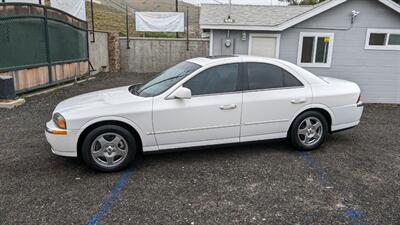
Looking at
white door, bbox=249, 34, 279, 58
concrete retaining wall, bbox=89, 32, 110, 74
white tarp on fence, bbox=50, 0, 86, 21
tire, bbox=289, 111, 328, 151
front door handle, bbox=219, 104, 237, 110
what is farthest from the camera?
concrete retaining wall, bbox=89, 32, 110, 74

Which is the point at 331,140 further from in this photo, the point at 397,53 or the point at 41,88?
the point at 41,88

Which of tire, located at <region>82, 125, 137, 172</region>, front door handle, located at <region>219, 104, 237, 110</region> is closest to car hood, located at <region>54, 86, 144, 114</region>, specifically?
tire, located at <region>82, 125, 137, 172</region>

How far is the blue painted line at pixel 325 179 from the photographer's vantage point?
318 centimetres

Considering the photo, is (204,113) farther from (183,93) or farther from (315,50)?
(315,50)

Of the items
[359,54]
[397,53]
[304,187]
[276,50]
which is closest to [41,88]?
[276,50]

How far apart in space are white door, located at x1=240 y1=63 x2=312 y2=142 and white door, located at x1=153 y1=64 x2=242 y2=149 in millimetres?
196

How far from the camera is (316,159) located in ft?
15.6

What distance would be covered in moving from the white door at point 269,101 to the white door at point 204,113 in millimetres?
196

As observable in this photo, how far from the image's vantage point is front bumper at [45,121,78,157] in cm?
393

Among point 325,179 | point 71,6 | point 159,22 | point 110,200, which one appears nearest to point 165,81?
point 110,200

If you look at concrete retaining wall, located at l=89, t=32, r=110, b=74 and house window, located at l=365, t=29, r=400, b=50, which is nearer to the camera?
house window, located at l=365, t=29, r=400, b=50

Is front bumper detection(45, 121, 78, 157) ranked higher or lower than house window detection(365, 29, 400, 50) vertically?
lower

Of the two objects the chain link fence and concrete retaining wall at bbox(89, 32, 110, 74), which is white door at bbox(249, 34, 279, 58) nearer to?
the chain link fence

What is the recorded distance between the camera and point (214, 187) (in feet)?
12.5
